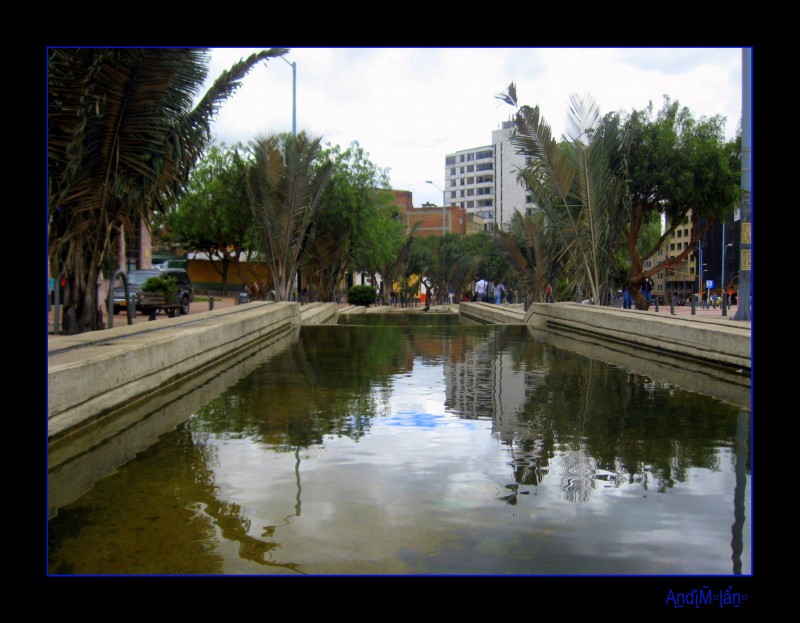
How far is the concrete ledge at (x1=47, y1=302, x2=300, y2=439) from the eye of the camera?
566cm

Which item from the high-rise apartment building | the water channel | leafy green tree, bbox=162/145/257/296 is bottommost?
the water channel

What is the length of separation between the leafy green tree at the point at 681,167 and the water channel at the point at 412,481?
21296mm

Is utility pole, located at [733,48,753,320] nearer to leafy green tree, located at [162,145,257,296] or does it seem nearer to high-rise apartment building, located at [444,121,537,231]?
leafy green tree, located at [162,145,257,296]

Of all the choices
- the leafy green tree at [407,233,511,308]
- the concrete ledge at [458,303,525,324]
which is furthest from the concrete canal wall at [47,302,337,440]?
the leafy green tree at [407,233,511,308]

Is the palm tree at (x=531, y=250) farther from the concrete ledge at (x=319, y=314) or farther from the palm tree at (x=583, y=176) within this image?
the concrete ledge at (x=319, y=314)

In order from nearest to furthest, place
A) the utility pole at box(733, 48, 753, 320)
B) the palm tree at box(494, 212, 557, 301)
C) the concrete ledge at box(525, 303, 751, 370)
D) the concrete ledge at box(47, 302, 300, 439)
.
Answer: the concrete ledge at box(47, 302, 300, 439), the concrete ledge at box(525, 303, 751, 370), the utility pole at box(733, 48, 753, 320), the palm tree at box(494, 212, 557, 301)

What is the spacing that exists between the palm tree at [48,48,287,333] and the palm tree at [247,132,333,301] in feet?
24.2

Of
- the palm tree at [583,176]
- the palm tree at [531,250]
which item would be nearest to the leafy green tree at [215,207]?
the palm tree at [531,250]

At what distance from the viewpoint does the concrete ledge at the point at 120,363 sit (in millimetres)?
5660

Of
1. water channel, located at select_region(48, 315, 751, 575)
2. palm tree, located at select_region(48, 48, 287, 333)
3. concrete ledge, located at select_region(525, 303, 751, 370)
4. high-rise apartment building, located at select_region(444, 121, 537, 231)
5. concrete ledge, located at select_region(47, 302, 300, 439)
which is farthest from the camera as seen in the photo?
high-rise apartment building, located at select_region(444, 121, 537, 231)

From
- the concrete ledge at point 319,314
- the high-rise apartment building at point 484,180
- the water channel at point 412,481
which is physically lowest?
the water channel at point 412,481
